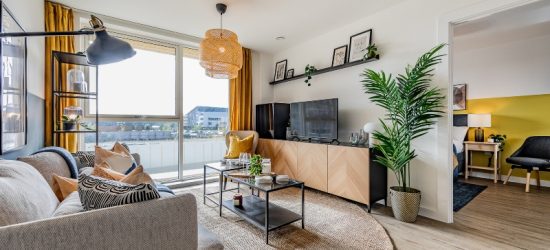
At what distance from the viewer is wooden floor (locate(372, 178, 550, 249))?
6.87ft

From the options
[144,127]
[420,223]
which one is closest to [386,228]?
[420,223]

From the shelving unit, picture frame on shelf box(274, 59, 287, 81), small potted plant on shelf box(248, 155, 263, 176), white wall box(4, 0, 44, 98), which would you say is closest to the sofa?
small potted plant on shelf box(248, 155, 263, 176)

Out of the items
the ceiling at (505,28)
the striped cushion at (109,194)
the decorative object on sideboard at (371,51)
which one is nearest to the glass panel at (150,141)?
the striped cushion at (109,194)

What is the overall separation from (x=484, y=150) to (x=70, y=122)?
6.42m

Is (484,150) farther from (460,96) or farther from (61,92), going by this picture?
(61,92)

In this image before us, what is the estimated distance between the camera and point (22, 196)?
3.33 feet

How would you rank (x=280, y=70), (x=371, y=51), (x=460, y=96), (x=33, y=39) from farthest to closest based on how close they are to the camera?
(x=460, y=96)
(x=280, y=70)
(x=371, y=51)
(x=33, y=39)

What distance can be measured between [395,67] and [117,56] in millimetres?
2950

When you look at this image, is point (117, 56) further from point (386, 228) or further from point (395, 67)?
point (395, 67)

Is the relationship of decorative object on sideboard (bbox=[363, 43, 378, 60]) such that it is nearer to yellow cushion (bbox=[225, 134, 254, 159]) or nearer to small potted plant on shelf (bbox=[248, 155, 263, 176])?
small potted plant on shelf (bbox=[248, 155, 263, 176])

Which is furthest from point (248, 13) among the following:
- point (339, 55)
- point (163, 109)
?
point (163, 109)

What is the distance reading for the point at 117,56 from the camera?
3.92ft

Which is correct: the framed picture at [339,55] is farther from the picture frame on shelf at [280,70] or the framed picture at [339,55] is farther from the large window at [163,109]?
the large window at [163,109]

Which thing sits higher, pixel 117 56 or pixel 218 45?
pixel 218 45
